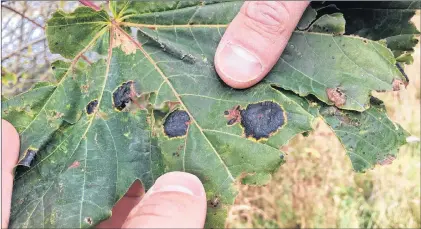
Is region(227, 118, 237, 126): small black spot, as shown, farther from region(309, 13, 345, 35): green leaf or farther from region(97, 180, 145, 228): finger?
region(97, 180, 145, 228): finger

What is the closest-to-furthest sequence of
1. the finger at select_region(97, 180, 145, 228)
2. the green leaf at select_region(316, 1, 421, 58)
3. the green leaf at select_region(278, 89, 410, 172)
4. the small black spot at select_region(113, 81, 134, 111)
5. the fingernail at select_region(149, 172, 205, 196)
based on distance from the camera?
the fingernail at select_region(149, 172, 205, 196) → the green leaf at select_region(278, 89, 410, 172) → the small black spot at select_region(113, 81, 134, 111) → the green leaf at select_region(316, 1, 421, 58) → the finger at select_region(97, 180, 145, 228)

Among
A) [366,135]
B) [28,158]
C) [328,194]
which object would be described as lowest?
[328,194]

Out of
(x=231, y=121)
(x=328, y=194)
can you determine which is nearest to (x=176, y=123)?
(x=231, y=121)

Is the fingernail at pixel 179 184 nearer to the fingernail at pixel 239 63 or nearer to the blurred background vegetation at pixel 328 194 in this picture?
the fingernail at pixel 239 63

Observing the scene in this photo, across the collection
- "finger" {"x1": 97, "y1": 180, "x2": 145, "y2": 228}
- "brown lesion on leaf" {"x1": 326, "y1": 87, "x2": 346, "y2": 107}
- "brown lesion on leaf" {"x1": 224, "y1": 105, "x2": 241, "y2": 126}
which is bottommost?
"finger" {"x1": 97, "y1": 180, "x2": 145, "y2": 228}

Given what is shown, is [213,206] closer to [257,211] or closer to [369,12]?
[369,12]

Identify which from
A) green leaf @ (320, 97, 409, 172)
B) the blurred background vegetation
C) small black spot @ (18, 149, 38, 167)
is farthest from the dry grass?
small black spot @ (18, 149, 38, 167)

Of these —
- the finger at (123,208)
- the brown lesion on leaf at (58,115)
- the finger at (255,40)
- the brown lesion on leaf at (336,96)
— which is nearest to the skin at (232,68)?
the finger at (255,40)

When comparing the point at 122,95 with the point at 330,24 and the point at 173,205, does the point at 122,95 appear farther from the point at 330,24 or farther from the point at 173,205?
the point at 330,24
